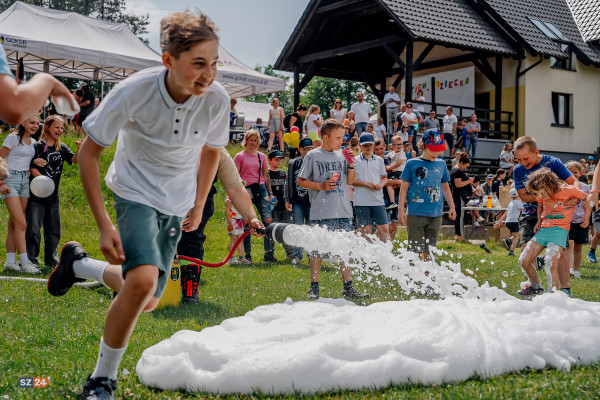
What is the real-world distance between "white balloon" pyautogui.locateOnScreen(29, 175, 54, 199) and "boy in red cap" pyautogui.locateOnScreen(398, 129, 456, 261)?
5.00m

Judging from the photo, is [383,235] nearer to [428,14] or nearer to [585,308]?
[585,308]

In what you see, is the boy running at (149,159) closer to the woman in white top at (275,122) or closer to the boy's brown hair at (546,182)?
the boy's brown hair at (546,182)

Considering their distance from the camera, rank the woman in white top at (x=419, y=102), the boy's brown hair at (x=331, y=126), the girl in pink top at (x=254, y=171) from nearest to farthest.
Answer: the boy's brown hair at (x=331, y=126), the girl in pink top at (x=254, y=171), the woman in white top at (x=419, y=102)

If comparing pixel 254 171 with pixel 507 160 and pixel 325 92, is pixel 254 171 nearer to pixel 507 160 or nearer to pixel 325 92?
pixel 507 160

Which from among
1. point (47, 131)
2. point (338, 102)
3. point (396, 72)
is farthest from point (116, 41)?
point (396, 72)

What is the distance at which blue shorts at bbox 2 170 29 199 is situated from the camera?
8820 mm

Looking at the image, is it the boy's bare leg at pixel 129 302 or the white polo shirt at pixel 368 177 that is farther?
the white polo shirt at pixel 368 177

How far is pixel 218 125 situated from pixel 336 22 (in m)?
24.3

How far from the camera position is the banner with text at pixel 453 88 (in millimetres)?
26422

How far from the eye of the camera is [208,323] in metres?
5.54

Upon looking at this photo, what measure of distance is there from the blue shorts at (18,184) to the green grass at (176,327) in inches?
48.7

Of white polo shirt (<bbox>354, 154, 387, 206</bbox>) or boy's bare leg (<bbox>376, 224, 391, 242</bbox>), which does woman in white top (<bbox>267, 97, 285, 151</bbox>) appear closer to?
white polo shirt (<bbox>354, 154, 387, 206</bbox>)

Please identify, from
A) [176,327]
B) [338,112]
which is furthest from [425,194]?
[338,112]

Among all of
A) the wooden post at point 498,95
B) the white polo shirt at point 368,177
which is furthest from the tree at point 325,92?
the white polo shirt at point 368,177
